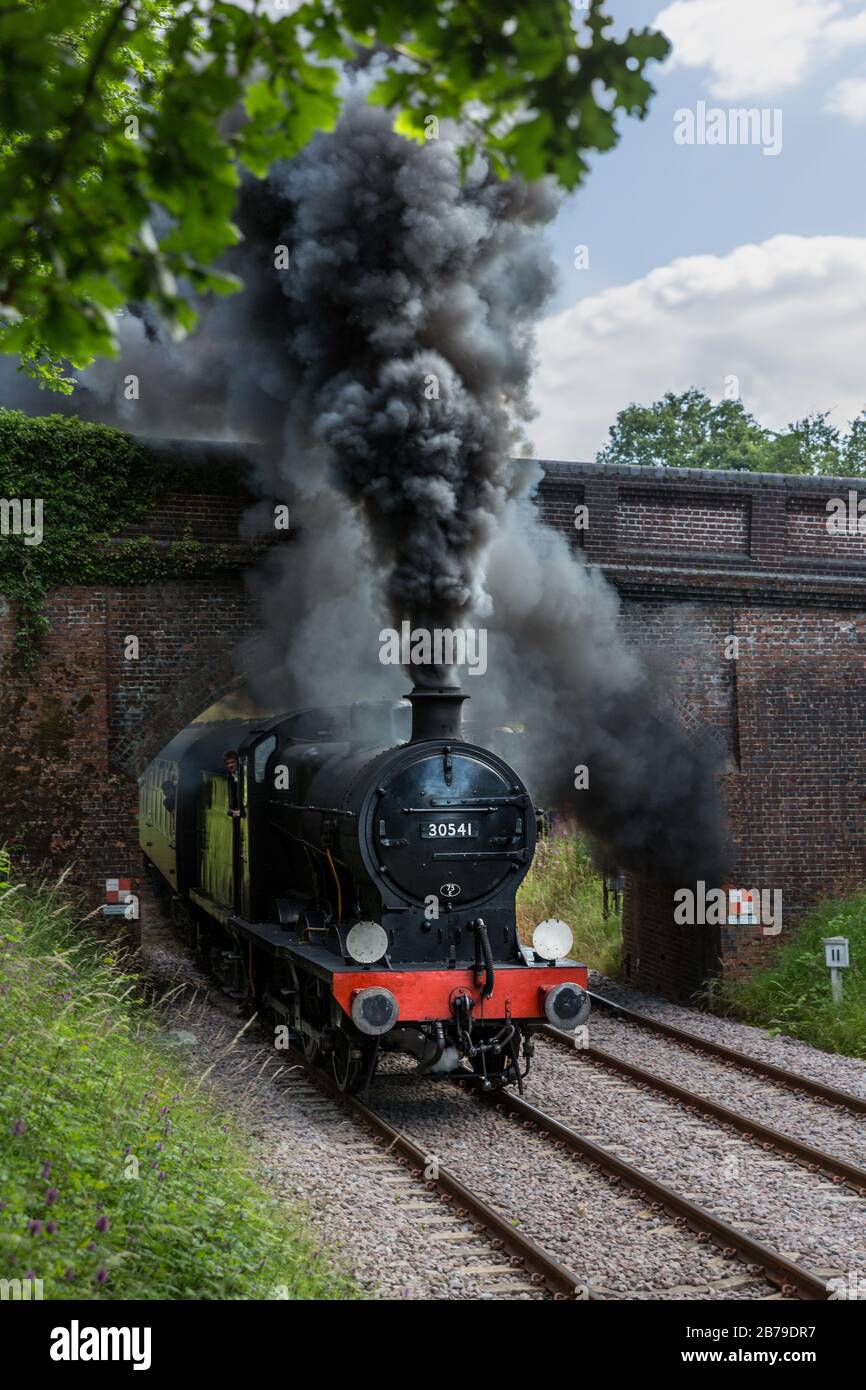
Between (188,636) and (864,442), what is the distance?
33.9 meters

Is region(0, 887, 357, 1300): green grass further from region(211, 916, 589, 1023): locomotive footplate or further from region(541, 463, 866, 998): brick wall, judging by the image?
region(541, 463, 866, 998): brick wall

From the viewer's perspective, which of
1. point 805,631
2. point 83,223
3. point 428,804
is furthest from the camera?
point 805,631

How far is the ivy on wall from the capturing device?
11383 mm

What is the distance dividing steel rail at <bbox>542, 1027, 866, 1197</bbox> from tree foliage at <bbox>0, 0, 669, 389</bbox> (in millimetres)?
6174

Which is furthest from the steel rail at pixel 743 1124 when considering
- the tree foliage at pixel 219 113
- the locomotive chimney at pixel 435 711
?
the tree foliage at pixel 219 113

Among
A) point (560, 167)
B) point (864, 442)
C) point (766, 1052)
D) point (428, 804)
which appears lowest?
point (766, 1052)

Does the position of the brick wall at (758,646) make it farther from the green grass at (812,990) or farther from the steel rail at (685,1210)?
the steel rail at (685,1210)

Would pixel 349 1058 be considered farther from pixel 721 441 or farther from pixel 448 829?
pixel 721 441

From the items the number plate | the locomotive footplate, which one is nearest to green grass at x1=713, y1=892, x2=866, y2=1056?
the locomotive footplate

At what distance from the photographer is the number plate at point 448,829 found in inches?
329

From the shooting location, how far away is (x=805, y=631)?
13289 mm
